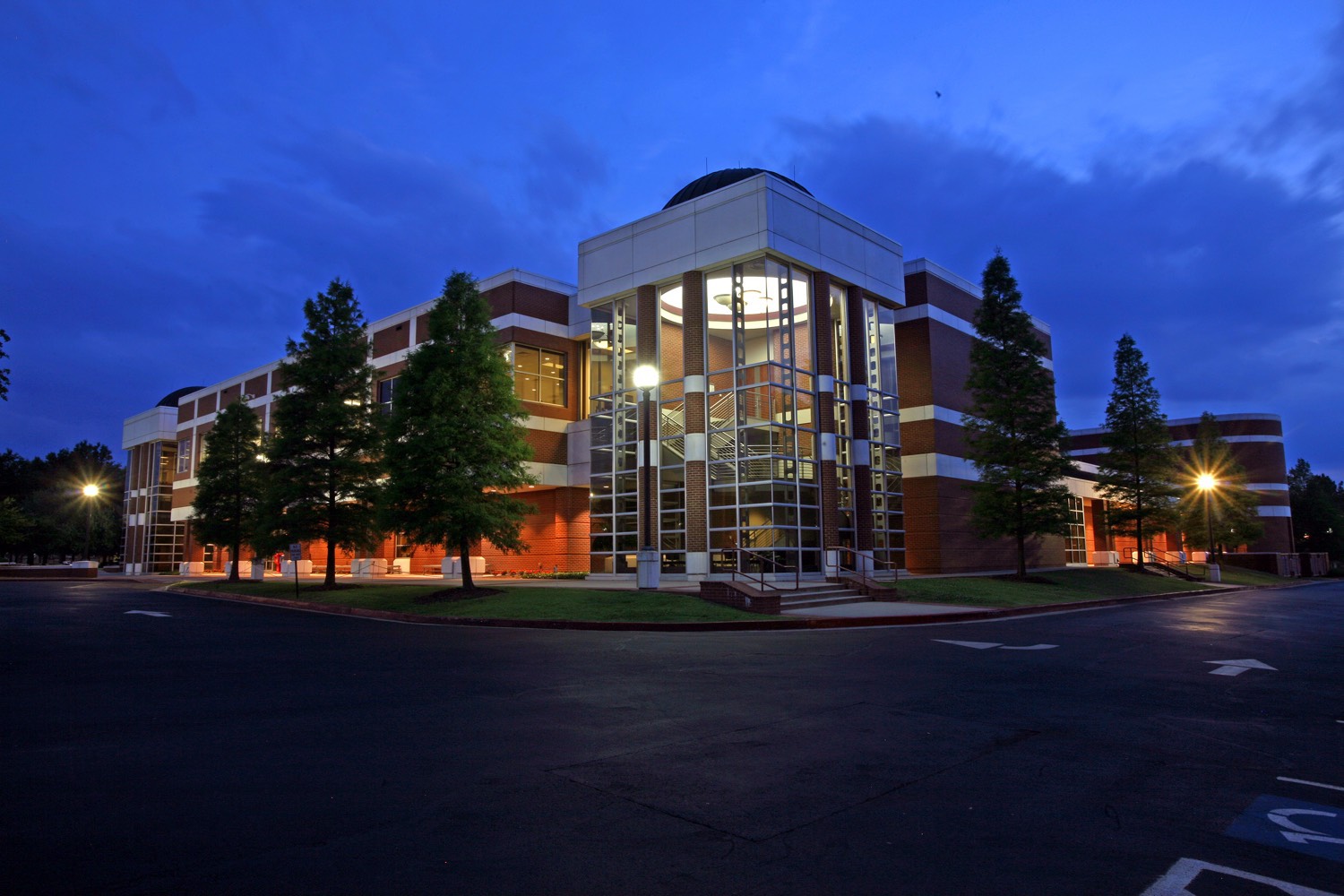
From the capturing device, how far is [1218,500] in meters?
54.1

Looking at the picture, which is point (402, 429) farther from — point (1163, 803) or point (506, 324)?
point (1163, 803)

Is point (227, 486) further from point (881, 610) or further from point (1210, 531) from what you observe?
point (1210, 531)

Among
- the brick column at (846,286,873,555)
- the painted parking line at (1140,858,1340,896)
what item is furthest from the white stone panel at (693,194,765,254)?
the painted parking line at (1140,858,1340,896)

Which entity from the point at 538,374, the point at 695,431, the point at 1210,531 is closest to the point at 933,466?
the point at 695,431

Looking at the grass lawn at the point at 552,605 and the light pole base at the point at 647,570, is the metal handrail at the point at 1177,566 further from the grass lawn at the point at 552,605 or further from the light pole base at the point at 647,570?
the grass lawn at the point at 552,605

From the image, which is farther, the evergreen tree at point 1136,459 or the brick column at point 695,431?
the evergreen tree at point 1136,459

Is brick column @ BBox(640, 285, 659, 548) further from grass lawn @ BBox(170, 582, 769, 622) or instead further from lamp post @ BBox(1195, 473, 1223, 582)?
lamp post @ BBox(1195, 473, 1223, 582)

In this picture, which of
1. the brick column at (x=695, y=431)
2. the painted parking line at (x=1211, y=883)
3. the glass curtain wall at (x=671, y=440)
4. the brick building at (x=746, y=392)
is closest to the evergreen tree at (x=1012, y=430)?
the brick building at (x=746, y=392)

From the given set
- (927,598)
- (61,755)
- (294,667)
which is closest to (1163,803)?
(61,755)

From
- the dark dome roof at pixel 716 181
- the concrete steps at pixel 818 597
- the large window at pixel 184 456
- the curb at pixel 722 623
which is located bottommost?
the curb at pixel 722 623

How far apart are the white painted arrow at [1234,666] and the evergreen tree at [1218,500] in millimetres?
46430

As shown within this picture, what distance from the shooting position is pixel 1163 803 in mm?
5184

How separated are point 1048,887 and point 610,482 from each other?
2835cm

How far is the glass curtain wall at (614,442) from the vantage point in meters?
30.9
